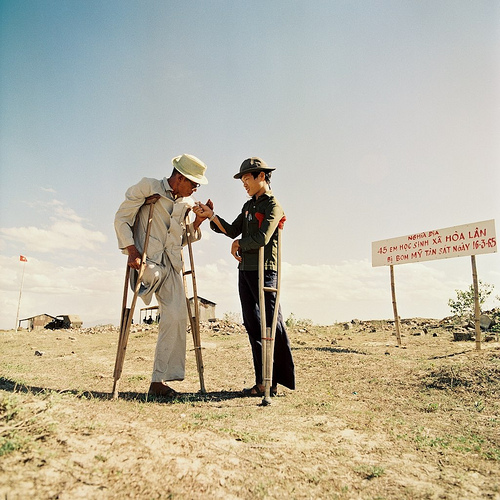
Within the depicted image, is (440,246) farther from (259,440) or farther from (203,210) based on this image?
(259,440)

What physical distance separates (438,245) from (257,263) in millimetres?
6941

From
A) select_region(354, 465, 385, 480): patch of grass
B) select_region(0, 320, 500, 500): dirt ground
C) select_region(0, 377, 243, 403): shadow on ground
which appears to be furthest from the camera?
select_region(0, 377, 243, 403): shadow on ground

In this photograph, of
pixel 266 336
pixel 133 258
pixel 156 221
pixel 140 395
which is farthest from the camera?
pixel 156 221

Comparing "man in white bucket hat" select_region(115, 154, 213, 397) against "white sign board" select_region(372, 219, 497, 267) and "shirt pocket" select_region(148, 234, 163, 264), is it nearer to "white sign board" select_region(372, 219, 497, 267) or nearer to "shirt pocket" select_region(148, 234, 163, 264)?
"shirt pocket" select_region(148, 234, 163, 264)

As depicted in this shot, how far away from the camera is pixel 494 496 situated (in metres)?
2.24

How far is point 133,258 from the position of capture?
446 centimetres

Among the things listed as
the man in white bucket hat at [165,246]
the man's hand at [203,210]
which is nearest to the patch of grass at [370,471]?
the man in white bucket hat at [165,246]

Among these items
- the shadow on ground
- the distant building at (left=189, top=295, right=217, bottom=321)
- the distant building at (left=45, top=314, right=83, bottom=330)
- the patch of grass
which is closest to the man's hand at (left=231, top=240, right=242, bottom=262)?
the shadow on ground

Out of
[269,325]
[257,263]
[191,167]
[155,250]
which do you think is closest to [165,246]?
[155,250]

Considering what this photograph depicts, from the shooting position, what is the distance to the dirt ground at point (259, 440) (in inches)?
80.6

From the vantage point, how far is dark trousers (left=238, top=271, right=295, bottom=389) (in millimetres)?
4438

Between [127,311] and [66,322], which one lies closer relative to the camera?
[127,311]

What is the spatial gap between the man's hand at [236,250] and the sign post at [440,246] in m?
6.36

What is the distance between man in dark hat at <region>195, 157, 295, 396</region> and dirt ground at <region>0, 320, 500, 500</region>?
0.99ft
